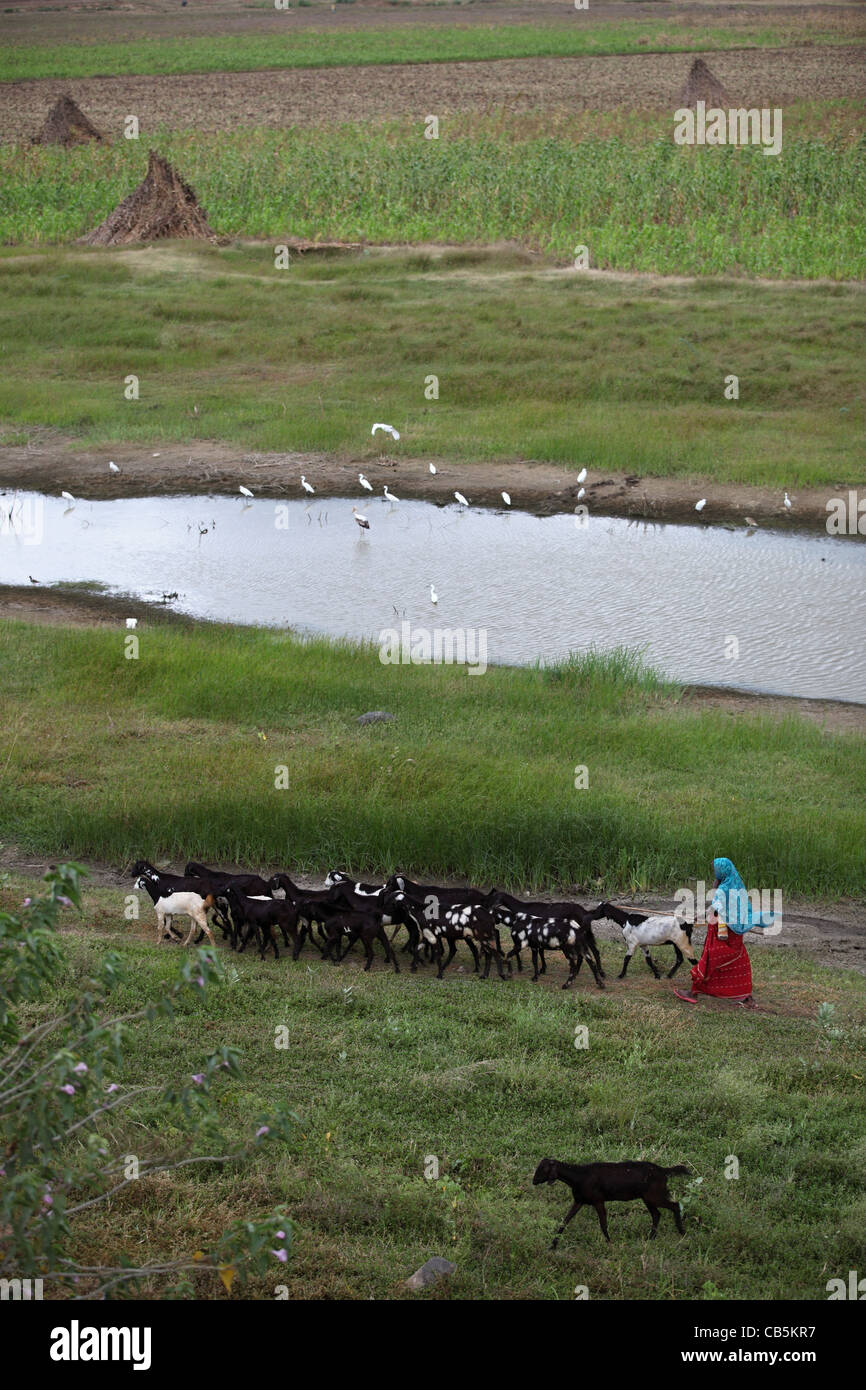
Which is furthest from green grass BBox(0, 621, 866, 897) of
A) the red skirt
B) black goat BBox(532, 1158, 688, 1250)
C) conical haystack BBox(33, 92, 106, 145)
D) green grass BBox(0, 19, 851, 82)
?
green grass BBox(0, 19, 851, 82)

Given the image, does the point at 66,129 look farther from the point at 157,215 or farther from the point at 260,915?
the point at 260,915

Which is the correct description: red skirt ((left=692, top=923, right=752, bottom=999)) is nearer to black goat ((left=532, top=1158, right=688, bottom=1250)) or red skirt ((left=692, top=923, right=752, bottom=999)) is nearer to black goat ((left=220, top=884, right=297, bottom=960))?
black goat ((left=532, top=1158, right=688, bottom=1250))

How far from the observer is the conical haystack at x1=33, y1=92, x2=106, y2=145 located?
177ft

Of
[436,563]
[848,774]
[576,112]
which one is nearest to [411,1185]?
[848,774]

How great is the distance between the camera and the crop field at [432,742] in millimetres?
7668

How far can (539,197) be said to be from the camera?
4081 cm

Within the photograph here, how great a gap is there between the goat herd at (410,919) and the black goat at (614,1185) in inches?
124

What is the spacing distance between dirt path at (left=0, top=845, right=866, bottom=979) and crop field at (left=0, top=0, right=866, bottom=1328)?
49 millimetres

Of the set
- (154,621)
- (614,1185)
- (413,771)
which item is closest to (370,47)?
(154,621)

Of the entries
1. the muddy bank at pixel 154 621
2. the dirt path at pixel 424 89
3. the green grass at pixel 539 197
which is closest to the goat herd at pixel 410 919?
the muddy bank at pixel 154 621

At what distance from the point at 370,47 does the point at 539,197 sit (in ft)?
166

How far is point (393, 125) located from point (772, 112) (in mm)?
14484

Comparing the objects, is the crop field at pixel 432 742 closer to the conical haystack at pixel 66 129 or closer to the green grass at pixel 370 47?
the conical haystack at pixel 66 129

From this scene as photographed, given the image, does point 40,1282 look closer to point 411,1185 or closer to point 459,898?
point 411,1185
